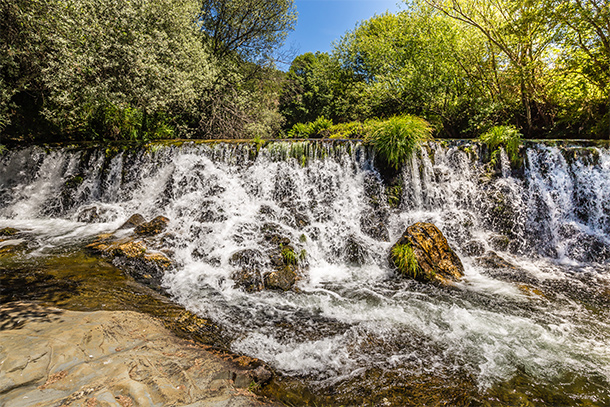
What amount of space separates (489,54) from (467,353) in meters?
11.7

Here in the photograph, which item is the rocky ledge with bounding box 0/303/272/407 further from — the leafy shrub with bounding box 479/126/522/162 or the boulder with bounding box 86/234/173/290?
the leafy shrub with bounding box 479/126/522/162

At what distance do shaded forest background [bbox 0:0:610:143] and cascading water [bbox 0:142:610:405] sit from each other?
7.17ft

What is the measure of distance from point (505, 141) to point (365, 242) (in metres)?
5.40

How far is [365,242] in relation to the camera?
6789mm

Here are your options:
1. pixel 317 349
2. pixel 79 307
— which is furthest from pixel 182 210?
pixel 317 349

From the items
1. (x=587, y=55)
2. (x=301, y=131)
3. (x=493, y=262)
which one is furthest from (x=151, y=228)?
(x=587, y=55)

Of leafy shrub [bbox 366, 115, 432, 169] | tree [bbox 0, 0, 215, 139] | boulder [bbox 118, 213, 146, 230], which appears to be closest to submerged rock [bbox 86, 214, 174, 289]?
boulder [bbox 118, 213, 146, 230]

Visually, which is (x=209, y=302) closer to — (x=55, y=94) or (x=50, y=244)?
(x=50, y=244)

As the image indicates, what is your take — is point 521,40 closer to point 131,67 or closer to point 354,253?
point 354,253

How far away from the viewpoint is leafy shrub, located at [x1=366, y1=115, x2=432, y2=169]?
315 inches

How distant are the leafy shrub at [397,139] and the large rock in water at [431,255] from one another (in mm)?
2716

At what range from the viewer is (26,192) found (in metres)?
8.93

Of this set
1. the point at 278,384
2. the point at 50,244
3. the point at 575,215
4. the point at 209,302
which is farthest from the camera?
the point at 575,215

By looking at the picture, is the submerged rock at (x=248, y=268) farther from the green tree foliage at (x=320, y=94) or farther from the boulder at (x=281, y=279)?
the green tree foliage at (x=320, y=94)
